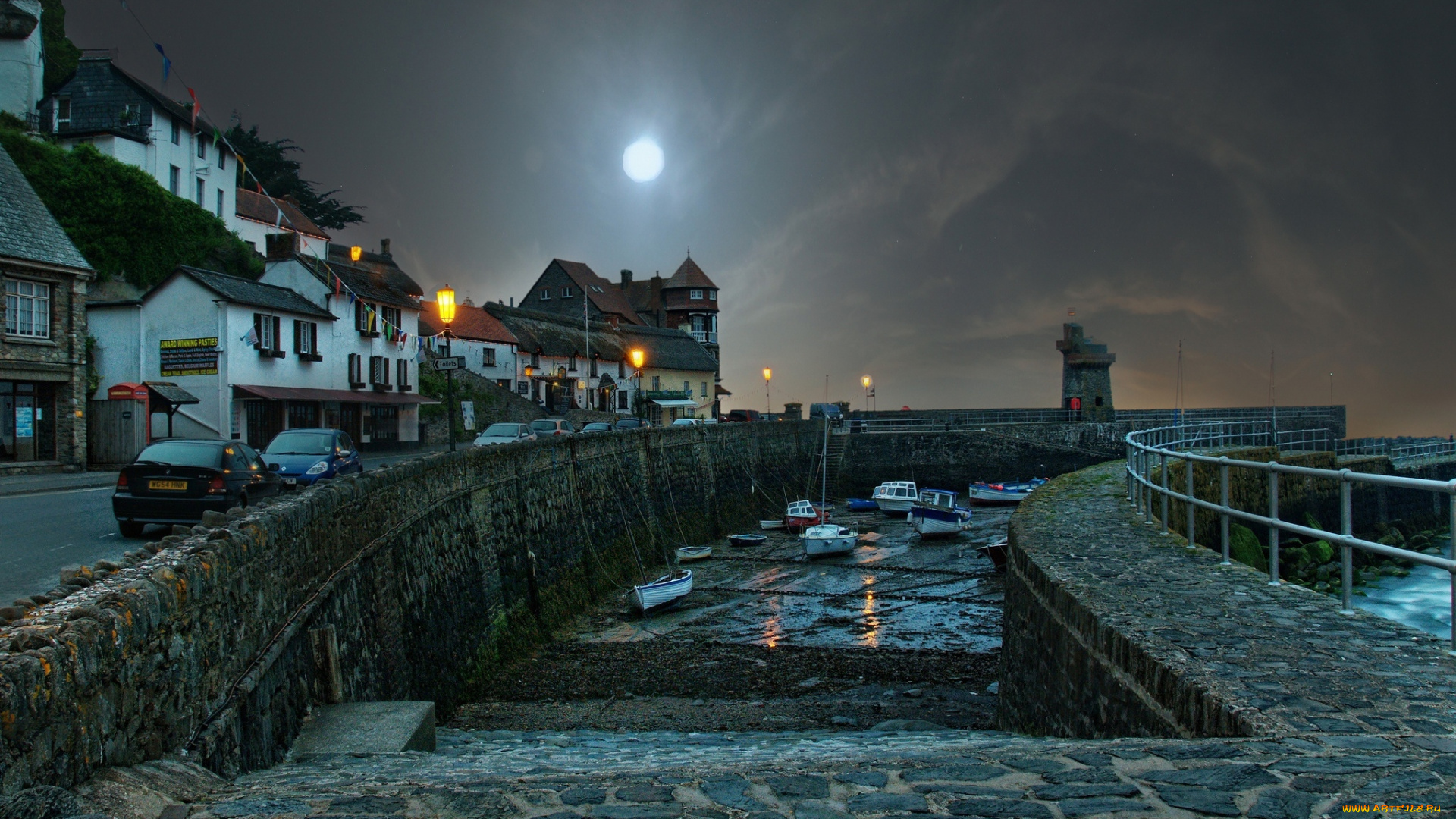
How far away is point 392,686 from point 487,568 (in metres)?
6.31

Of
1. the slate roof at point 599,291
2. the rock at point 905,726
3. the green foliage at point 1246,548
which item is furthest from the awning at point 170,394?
the slate roof at point 599,291

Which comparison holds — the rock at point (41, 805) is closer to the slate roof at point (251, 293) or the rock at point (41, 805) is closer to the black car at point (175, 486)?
the black car at point (175, 486)

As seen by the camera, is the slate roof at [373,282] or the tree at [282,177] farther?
the tree at [282,177]

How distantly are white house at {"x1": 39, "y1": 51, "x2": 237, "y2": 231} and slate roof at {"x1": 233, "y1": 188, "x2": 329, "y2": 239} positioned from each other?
5.44 m

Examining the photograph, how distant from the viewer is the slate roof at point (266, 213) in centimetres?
5659

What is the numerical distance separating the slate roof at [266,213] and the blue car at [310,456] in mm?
40451

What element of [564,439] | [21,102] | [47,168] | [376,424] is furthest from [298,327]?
[21,102]

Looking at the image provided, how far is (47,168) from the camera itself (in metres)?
37.8

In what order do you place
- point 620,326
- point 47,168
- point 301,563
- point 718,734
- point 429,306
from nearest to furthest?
point 301,563 < point 718,734 < point 47,168 < point 429,306 < point 620,326

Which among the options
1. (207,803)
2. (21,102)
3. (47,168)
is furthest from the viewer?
(21,102)

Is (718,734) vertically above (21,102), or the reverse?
(21,102)

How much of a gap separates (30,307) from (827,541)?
78.5 ft

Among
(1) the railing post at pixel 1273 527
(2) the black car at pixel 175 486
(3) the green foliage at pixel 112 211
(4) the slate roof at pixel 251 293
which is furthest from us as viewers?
(3) the green foliage at pixel 112 211

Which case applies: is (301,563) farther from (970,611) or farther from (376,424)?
(376,424)
